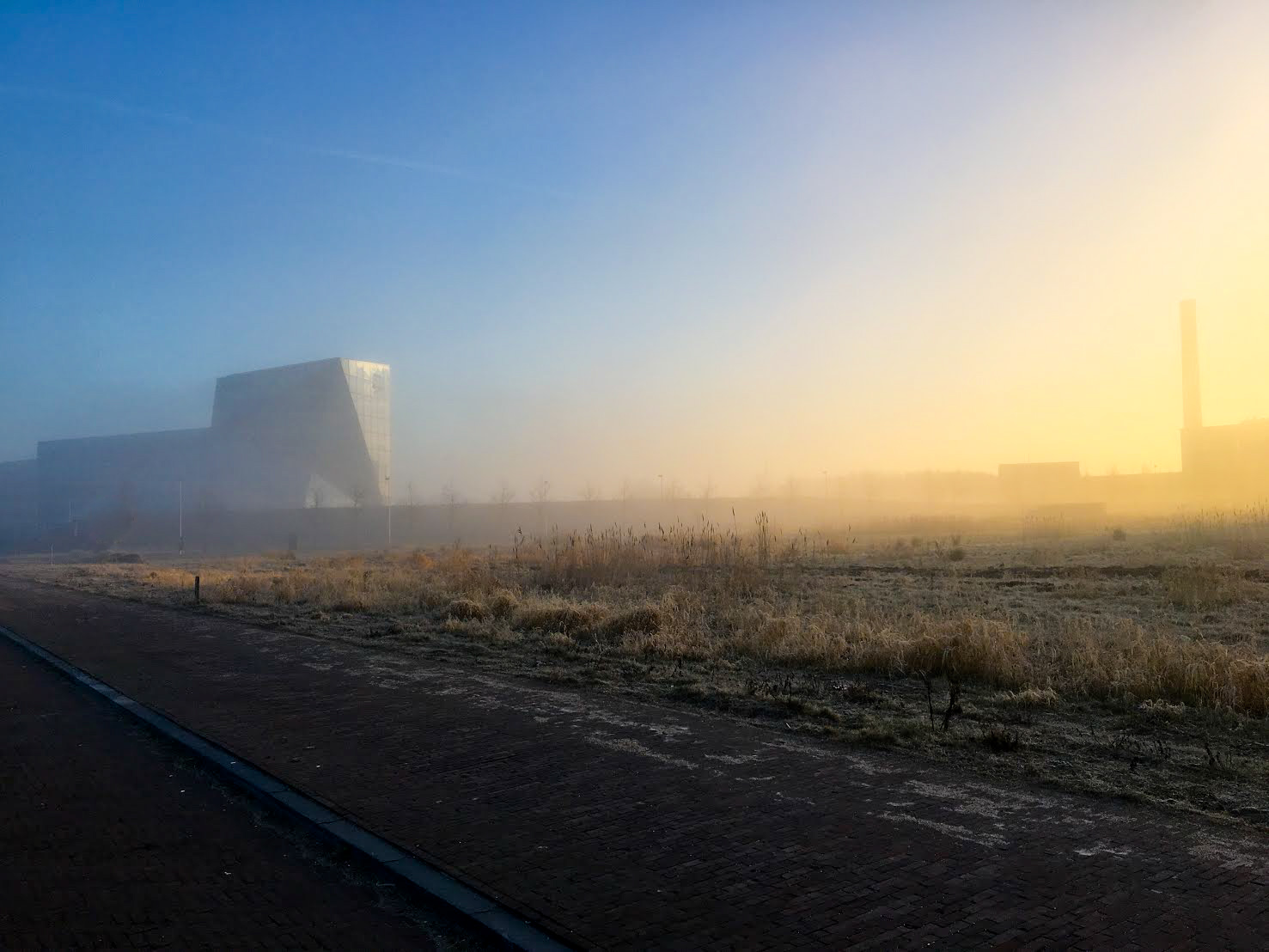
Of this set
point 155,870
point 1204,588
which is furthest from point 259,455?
point 155,870

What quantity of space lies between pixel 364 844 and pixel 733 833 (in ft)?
7.69

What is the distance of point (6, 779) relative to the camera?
25.1ft

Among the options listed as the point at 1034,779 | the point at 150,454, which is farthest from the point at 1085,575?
the point at 150,454

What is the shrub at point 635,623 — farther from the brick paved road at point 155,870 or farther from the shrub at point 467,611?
the brick paved road at point 155,870

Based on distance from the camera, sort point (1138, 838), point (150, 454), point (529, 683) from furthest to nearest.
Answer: point (150, 454)
point (529, 683)
point (1138, 838)

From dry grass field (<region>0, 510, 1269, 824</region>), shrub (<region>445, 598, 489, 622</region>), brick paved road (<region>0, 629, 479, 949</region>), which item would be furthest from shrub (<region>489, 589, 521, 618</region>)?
brick paved road (<region>0, 629, 479, 949</region>)

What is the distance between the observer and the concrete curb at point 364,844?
14.9 ft

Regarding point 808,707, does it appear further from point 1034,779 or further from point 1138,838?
point 1138,838

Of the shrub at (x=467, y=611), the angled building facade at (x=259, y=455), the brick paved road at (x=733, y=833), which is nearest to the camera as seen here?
the brick paved road at (x=733, y=833)

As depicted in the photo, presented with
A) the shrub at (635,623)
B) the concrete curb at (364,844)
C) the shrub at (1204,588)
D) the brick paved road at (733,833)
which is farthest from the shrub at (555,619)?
the shrub at (1204,588)

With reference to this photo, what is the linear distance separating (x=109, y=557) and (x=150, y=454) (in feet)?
145

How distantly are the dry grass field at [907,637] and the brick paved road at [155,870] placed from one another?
15.9 feet

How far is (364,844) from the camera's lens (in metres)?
5.78

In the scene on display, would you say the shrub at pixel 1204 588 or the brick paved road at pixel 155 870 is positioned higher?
the shrub at pixel 1204 588
